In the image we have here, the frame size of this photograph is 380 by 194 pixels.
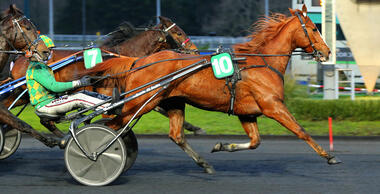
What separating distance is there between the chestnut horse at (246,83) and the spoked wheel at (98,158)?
436mm

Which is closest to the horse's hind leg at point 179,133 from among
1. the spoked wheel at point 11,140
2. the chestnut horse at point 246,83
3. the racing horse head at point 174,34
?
the chestnut horse at point 246,83

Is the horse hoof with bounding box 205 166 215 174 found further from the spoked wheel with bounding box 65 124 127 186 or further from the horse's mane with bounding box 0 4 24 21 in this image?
the horse's mane with bounding box 0 4 24 21

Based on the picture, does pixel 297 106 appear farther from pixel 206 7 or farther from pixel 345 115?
pixel 206 7

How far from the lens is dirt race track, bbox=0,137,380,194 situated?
6.40 m

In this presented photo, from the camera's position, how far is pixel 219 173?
288 inches

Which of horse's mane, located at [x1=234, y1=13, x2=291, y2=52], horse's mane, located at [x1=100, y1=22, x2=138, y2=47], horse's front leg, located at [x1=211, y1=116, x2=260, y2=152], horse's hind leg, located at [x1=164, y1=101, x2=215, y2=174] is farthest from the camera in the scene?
horse's mane, located at [x1=100, y1=22, x2=138, y2=47]

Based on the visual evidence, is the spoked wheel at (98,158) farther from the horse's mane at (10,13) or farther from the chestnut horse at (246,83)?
the horse's mane at (10,13)

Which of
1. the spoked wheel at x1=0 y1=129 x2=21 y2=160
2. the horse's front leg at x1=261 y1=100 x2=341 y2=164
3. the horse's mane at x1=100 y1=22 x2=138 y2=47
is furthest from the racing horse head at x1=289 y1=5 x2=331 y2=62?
the spoked wheel at x1=0 y1=129 x2=21 y2=160

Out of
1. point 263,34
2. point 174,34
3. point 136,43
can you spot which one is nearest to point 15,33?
point 136,43

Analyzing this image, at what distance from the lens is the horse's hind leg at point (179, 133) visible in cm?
728

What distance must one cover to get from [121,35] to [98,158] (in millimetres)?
3629

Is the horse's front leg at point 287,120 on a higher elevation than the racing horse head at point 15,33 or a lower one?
lower

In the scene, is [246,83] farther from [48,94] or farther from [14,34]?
[14,34]

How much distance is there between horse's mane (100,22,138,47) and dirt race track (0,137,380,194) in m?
1.74
